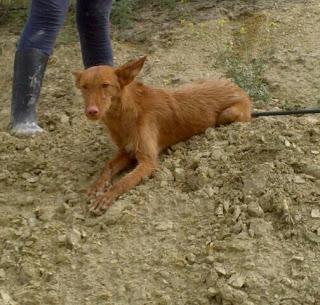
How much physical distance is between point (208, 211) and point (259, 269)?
0.55 metres

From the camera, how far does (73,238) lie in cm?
374

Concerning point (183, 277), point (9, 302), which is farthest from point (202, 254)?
point (9, 302)

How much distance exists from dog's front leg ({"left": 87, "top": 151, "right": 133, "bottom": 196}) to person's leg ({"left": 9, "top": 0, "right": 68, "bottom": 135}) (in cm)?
76

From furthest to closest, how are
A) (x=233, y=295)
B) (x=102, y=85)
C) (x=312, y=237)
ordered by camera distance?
1. (x=102, y=85)
2. (x=312, y=237)
3. (x=233, y=295)

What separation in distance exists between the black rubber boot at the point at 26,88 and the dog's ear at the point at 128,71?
31.0 inches

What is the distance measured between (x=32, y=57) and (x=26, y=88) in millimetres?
212

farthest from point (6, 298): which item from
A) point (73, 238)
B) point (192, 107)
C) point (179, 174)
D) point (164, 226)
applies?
point (192, 107)

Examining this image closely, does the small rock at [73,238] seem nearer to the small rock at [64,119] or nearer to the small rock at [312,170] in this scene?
the small rock at [312,170]

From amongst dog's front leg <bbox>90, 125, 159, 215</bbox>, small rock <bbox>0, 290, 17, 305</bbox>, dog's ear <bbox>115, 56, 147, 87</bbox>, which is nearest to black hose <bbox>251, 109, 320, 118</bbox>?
dog's front leg <bbox>90, 125, 159, 215</bbox>

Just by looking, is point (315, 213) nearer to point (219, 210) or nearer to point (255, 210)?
point (255, 210)

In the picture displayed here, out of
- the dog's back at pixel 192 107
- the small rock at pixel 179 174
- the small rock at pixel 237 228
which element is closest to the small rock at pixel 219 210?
the small rock at pixel 237 228

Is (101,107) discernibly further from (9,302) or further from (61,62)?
(61,62)

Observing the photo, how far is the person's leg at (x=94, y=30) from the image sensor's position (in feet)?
16.6

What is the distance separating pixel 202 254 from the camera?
3.56 m
